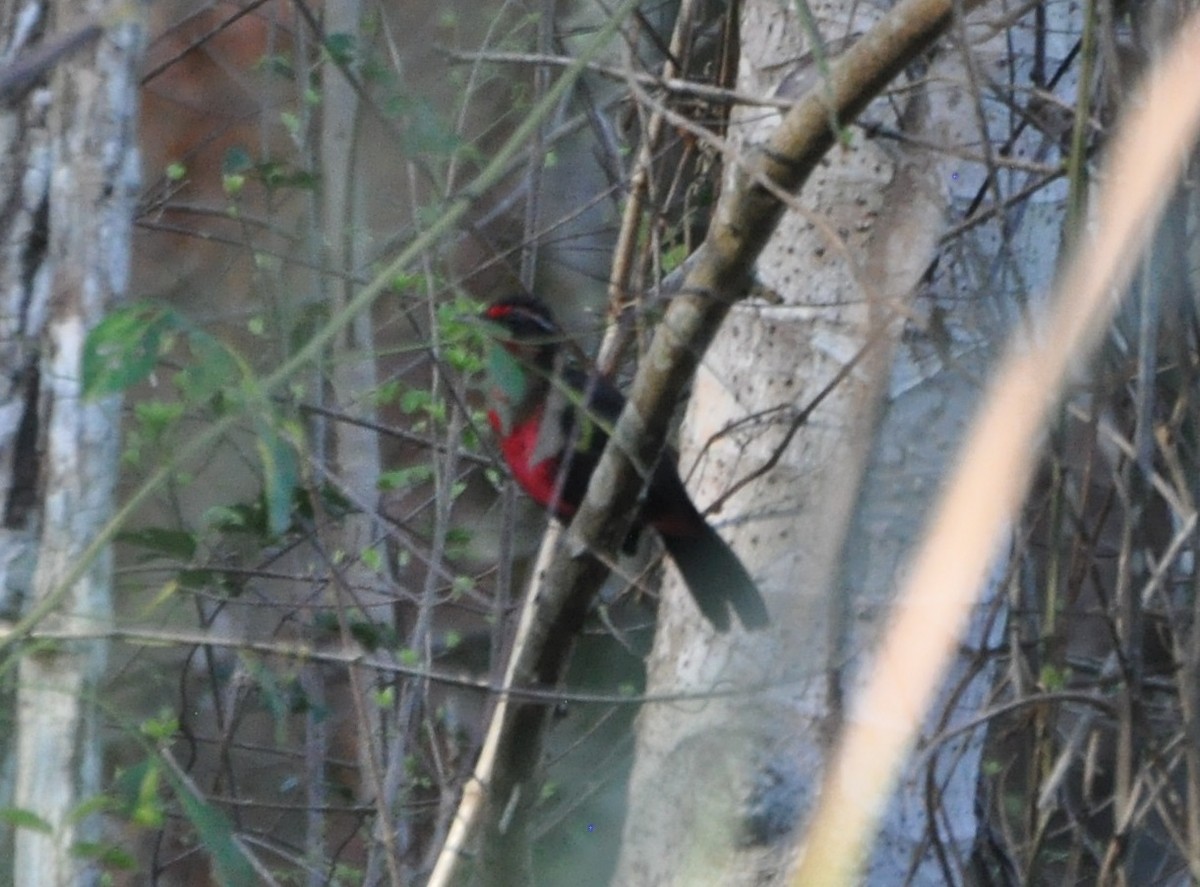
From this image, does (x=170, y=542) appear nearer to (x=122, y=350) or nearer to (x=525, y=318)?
(x=525, y=318)

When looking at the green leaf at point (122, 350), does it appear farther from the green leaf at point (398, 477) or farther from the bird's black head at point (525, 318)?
the green leaf at point (398, 477)

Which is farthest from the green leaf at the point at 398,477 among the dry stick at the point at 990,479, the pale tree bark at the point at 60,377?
the pale tree bark at the point at 60,377

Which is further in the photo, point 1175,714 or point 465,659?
point 465,659

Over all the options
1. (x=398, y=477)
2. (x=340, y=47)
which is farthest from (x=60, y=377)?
(x=398, y=477)

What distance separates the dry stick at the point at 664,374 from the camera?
1902 mm

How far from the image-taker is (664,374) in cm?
206

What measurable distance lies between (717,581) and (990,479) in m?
0.40

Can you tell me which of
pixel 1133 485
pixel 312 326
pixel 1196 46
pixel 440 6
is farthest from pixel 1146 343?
pixel 440 6

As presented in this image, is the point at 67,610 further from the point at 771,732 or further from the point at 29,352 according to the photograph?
the point at 771,732

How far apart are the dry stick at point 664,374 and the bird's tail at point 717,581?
0.17 meters

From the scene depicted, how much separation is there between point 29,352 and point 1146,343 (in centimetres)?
119

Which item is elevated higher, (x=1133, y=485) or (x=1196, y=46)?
(x=1196, y=46)

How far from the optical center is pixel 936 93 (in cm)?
224

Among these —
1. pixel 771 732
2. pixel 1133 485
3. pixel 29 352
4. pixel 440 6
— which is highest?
pixel 440 6
